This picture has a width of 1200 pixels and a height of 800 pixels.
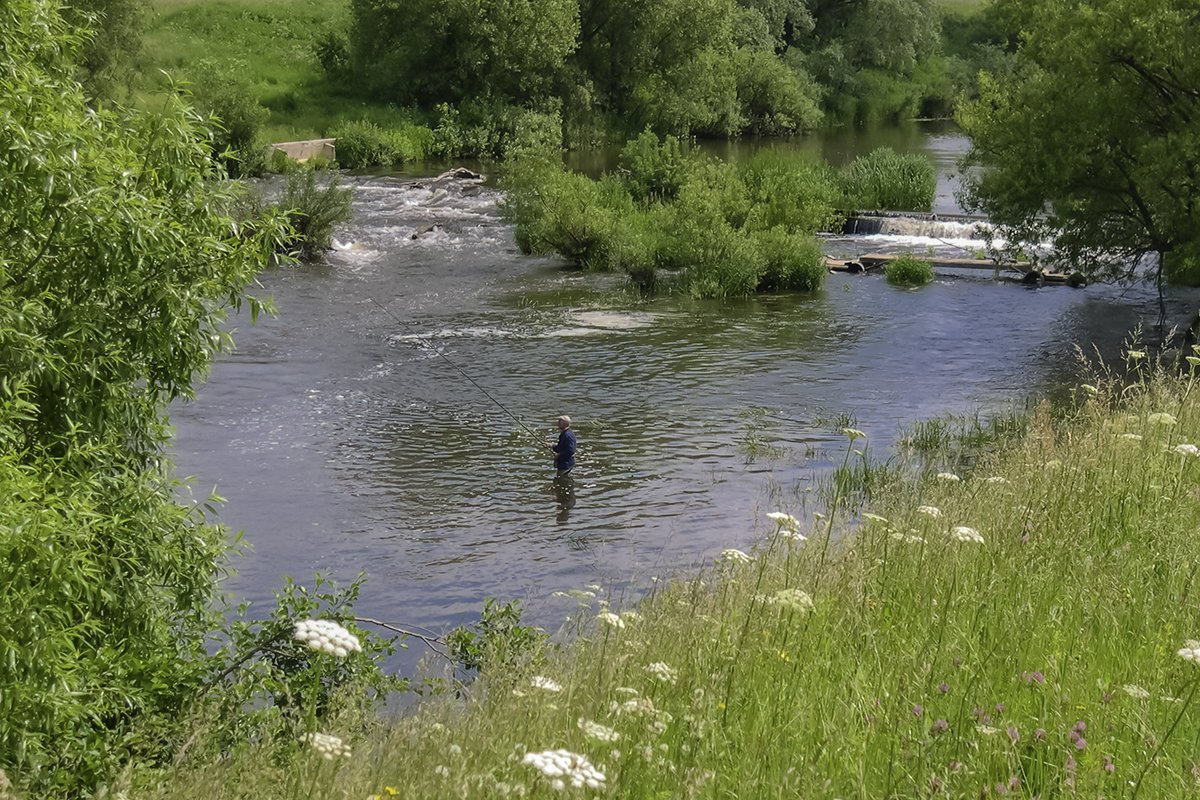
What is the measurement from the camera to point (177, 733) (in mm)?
6602

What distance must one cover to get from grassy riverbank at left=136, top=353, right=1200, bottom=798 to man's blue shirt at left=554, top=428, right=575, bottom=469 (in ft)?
23.4

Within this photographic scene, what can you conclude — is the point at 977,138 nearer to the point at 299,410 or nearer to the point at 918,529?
the point at 299,410

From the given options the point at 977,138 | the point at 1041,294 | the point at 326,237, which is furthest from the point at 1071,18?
the point at 326,237

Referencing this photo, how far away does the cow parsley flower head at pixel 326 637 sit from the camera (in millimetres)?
3492

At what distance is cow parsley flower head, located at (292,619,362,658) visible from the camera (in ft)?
11.5

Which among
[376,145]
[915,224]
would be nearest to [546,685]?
[915,224]

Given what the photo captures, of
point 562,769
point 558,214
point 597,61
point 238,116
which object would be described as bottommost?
point 562,769

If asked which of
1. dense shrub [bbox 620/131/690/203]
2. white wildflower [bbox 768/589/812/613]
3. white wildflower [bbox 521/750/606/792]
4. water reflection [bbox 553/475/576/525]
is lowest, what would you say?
water reflection [bbox 553/475/576/525]

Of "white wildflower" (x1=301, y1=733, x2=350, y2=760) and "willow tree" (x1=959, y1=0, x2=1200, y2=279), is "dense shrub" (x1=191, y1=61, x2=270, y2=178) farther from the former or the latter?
"white wildflower" (x1=301, y1=733, x2=350, y2=760)

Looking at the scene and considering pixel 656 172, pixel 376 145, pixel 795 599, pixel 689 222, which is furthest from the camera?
→ pixel 376 145

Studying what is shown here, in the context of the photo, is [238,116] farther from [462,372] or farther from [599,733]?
[599,733]

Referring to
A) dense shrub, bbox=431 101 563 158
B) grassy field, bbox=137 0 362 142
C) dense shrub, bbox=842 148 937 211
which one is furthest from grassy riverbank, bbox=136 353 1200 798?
grassy field, bbox=137 0 362 142

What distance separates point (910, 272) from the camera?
28.4m

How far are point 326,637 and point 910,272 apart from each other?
87.8 feet
